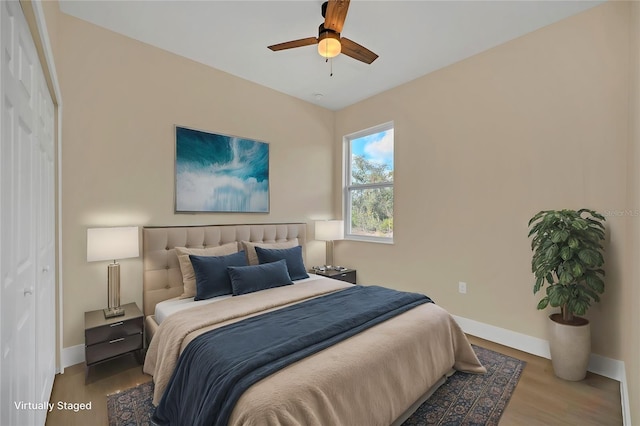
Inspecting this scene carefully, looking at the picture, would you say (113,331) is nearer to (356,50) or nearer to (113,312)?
(113,312)

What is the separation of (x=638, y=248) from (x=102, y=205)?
3846 mm

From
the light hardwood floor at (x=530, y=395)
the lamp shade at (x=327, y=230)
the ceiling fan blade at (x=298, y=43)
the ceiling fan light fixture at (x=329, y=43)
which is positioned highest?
the ceiling fan blade at (x=298, y=43)

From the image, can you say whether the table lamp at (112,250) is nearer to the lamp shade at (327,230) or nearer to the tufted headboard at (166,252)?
the tufted headboard at (166,252)

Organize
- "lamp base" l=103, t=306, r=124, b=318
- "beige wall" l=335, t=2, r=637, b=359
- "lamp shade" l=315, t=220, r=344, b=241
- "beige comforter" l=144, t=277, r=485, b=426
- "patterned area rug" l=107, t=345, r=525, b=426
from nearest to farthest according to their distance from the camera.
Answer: "beige comforter" l=144, t=277, r=485, b=426 < "patterned area rug" l=107, t=345, r=525, b=426 < "beige wall" l=335, t=2, r=637, b=359 < "lamp base" l=103, t=306, r=124, b=318 < "lamp shade" l=315, t=220, r=344, b=241

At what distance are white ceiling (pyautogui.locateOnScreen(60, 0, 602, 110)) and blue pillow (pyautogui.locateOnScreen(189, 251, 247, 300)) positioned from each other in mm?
2088

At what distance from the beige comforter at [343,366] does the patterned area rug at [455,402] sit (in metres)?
0.13

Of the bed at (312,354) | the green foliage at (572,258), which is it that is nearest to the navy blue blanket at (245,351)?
the bed at (312,354)

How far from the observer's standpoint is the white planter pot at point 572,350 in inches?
89.7

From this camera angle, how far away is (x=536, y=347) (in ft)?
9.05

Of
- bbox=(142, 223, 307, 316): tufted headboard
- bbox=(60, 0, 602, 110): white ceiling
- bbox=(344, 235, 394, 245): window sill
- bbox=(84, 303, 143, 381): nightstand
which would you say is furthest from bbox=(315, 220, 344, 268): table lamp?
bbox=(84, 303, 143, 381): nightstand

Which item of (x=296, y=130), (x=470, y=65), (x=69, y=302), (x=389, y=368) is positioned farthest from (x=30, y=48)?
(x=470, y=65)

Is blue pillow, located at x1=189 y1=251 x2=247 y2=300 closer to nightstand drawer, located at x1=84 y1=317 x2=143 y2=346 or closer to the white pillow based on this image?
the white pillow

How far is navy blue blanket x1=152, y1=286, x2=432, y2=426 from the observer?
4.59ft

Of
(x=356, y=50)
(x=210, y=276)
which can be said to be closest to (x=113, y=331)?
(x=210, y=276)
